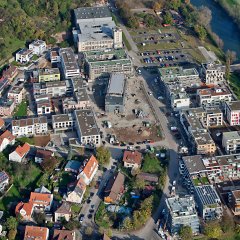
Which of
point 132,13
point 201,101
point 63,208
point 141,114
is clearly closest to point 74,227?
point 63,208

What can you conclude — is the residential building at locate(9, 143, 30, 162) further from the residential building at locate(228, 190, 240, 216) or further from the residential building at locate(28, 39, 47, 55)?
the residential building at locate(28, 39, 47, 55)

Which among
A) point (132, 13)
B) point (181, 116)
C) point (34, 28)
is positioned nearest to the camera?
point (181, 116)

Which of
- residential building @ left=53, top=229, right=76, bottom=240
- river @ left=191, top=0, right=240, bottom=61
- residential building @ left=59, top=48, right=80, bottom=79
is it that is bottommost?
river @ left=191, top=0, right=240, bottom=61

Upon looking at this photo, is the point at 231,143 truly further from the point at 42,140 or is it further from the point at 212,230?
the point at 42,140

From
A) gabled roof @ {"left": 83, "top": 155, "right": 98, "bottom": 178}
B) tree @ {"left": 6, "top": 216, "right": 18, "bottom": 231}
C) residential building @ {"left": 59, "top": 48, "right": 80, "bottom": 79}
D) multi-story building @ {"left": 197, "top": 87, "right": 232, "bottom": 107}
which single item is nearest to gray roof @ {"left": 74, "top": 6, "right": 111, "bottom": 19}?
residential building @ {"left": 59, "top": 48, "right": 80, "bottom": 79}

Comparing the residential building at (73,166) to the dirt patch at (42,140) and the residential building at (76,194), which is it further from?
the dirt patch at (42,140)

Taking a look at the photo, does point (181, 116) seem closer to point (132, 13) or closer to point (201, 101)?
point (201, 101)

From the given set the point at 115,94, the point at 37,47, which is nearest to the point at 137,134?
the point at 115,94
